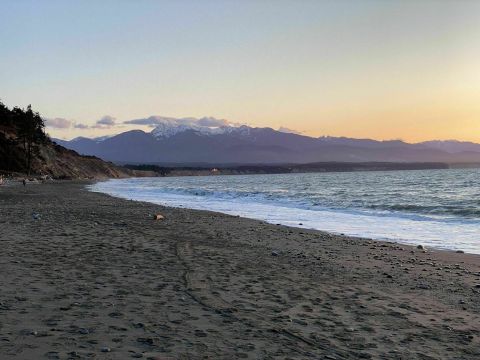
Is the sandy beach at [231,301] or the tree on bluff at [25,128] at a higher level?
the tree on bluff at [25,128]

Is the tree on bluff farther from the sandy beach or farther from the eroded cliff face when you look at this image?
the sandy beach

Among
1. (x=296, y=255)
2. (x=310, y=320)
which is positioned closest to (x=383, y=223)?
(x=296, y=255)

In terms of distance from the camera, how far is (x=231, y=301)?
311 inches

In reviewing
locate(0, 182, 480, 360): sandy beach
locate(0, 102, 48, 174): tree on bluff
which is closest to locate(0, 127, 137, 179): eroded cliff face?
locate(0, 102, 48, 174): tree on bluff

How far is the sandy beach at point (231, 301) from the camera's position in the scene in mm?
5750

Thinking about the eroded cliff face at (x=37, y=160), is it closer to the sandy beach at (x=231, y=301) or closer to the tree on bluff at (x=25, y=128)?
the tree on bluff at (x=25, y=128)

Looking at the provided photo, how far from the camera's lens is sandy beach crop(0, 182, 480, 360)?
5.75m

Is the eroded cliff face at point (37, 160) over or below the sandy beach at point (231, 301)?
over

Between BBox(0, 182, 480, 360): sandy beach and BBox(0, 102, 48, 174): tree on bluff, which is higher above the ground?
BBox(0, 102, 48, 174): tree on bluff

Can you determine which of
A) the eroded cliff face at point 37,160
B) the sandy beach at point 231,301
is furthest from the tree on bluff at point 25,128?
the sandy beach at point 231,301

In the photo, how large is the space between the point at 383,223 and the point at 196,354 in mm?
20771

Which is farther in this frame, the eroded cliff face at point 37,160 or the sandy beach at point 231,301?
the eroded cliff face at point 37,160

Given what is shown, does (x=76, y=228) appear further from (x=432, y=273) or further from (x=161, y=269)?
(x=432, y=273)

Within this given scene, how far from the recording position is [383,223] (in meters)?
24.5
